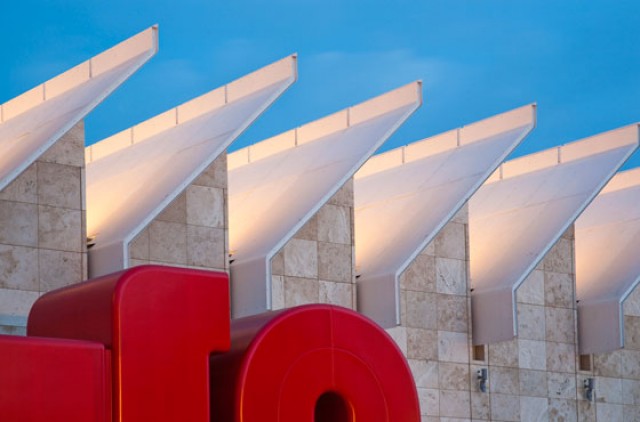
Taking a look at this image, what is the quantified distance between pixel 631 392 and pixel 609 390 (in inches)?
30.5

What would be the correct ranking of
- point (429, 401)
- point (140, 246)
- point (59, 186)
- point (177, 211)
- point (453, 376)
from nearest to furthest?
point (59, 186)
point (140, 246)
point (177, 211)
point (429, 401)
point (453, 376)

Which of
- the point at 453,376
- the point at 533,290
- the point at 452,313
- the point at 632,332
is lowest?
the point at 453,376

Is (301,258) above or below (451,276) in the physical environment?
above

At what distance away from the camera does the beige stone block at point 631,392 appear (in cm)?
3550

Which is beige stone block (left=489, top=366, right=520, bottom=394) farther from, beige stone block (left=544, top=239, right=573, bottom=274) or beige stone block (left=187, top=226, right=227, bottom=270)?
beige stone block (left=187, top=226, right=227, bottom=270)

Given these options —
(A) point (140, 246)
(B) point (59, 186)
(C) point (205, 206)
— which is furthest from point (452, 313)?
(B) point (59, 186)

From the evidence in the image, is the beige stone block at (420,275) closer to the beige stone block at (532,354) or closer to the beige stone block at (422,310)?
the beige stone block at (422,310)

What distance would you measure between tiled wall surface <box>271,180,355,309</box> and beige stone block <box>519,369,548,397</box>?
16.9 feet

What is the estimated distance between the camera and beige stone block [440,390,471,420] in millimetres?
31906

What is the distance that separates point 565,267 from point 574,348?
6.40ft

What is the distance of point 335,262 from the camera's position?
30703 millimetres

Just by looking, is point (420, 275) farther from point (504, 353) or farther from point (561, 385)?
point (561, 385)

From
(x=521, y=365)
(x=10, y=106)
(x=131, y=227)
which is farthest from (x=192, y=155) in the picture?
(x=521, y=365)

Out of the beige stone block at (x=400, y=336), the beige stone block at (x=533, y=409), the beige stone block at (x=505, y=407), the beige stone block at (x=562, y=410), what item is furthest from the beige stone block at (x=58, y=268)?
the beige stone block at (x=562, y=410)
